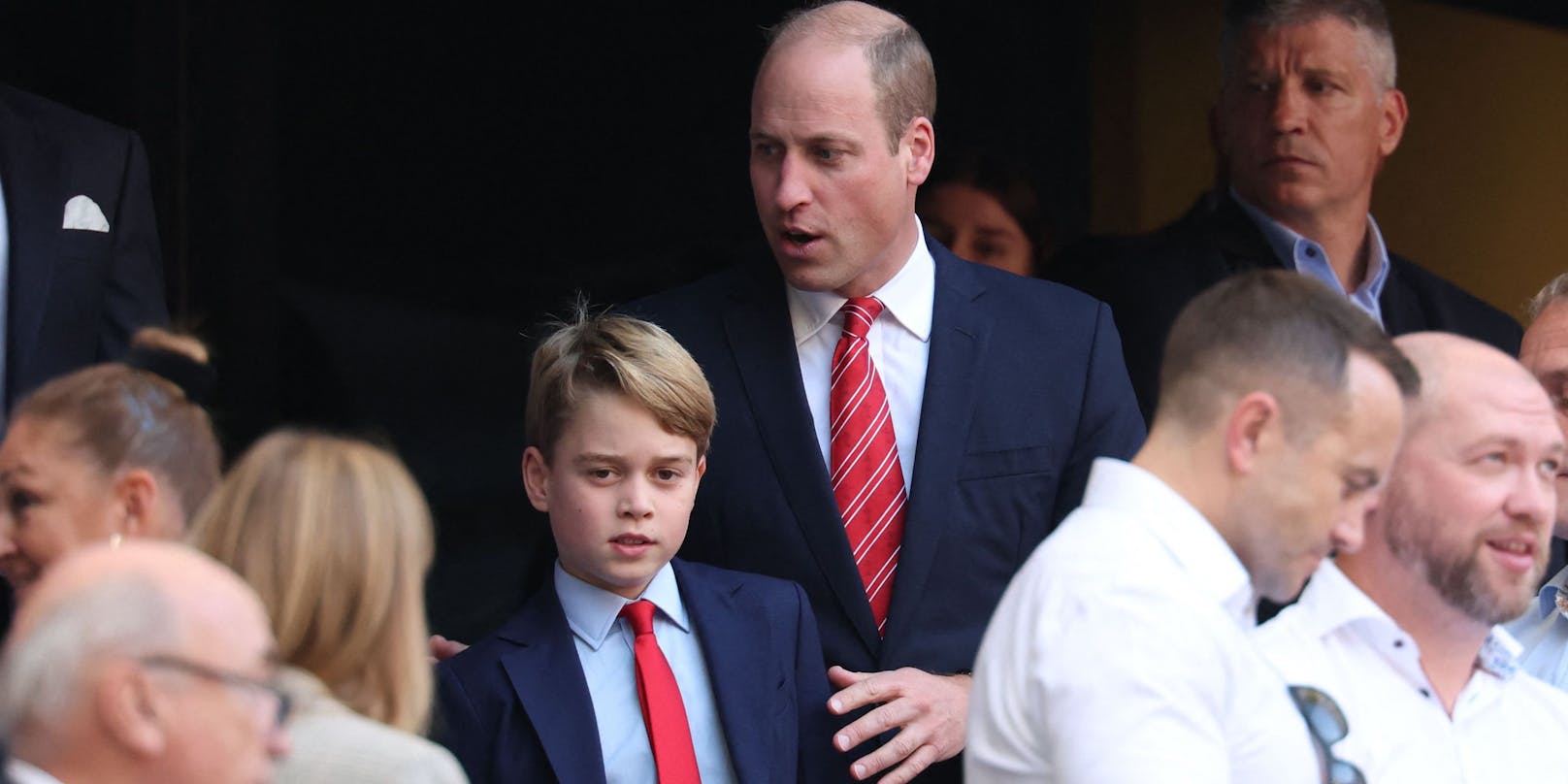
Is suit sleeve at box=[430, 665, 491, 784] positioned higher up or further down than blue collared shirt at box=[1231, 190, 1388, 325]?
further down

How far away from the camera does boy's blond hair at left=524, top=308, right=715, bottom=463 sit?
279 centimetres

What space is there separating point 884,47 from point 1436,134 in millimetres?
2460

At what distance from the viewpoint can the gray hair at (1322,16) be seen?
3814 millimetres

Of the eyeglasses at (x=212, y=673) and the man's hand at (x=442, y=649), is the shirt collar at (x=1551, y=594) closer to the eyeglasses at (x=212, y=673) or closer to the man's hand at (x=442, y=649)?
the man's hand at (x=442, y=649)

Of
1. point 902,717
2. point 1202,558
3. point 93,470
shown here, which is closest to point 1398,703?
point 1202,558

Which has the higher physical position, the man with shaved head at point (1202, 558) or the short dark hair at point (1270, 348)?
the short dark hair at point (1270, 348)

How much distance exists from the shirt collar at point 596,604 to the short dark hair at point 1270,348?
0.89 m

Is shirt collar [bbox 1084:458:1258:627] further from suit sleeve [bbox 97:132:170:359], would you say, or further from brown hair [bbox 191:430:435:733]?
suit sleeve [bbox 97:132:170:359]

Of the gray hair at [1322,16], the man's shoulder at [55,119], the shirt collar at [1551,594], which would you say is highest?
the gray hair at [1322,16]

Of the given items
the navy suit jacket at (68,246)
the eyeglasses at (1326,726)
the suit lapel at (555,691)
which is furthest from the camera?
the navy suit jacket at (68,246)

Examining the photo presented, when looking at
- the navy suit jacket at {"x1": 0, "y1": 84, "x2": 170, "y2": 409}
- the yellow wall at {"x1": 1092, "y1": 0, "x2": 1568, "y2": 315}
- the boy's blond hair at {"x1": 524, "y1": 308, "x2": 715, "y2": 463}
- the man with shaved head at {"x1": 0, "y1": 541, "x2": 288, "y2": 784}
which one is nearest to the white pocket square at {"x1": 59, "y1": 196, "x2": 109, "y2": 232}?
the navy suit jacket at {"x1": 0, "y1": 84, "x2": 170, "y2": 409}

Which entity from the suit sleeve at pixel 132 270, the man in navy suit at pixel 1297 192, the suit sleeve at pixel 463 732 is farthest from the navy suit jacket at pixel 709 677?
the man in navy suit at pixel 1297 192

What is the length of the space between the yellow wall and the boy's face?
A: 2.47 meters

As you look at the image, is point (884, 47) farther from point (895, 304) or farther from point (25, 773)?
point (25, 773)
